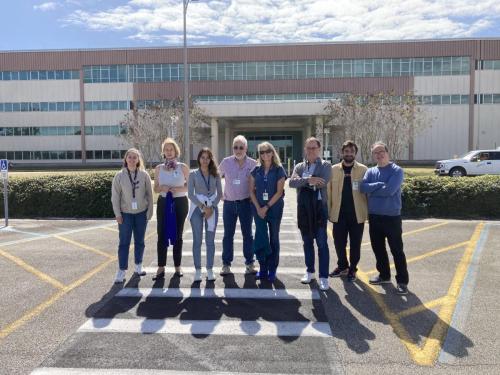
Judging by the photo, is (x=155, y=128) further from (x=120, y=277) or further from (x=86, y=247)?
(x=120, y=277)

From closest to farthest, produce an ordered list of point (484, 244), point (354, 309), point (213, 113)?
point (354, 309) < point (484, 244) < point (213, 113)

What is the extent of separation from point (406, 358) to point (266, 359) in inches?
45.3

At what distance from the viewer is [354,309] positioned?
4.70 m

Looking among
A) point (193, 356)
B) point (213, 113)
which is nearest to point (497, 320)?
point (193, 356)

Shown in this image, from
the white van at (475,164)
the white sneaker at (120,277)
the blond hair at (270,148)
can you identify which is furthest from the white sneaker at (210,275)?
the white van at (475,164)

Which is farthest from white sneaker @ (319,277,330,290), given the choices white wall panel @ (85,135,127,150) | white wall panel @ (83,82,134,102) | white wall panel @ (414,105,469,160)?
white wall panel @ (85,135,127,150)

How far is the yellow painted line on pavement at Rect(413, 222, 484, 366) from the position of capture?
356cm

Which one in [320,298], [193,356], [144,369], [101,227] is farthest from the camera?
[101,227]

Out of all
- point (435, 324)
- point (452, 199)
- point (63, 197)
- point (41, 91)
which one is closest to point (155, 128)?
point (63, 197)

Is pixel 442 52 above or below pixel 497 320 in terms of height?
above

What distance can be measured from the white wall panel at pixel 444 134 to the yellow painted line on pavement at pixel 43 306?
42913 millimetres

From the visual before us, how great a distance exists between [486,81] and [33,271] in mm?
47735

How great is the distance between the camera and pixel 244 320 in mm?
4398

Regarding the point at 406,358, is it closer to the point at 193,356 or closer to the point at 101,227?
the point at 193,356
